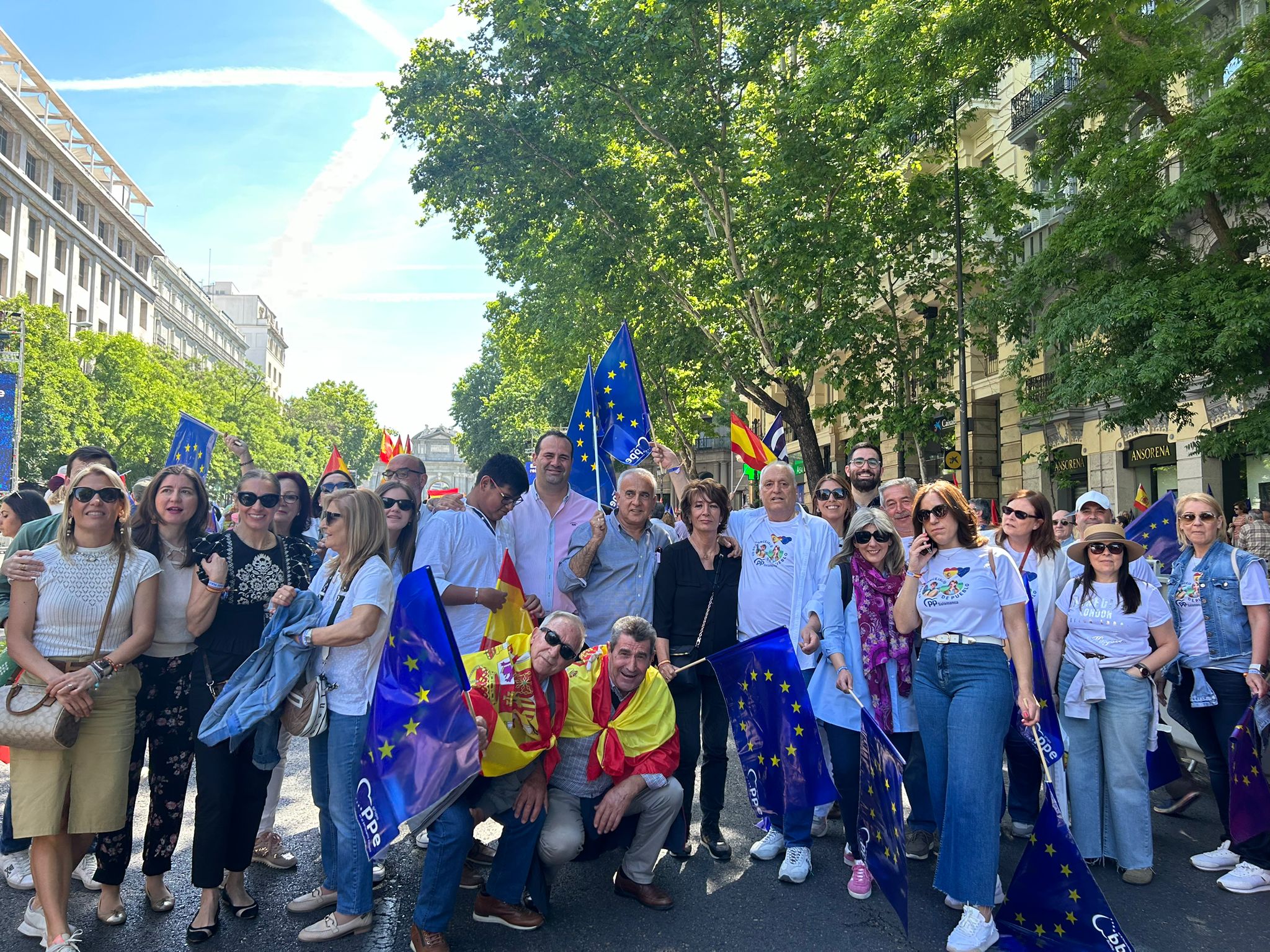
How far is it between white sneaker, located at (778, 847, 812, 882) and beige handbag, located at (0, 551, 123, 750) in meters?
3.25

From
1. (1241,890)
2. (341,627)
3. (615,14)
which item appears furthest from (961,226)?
(341,627)

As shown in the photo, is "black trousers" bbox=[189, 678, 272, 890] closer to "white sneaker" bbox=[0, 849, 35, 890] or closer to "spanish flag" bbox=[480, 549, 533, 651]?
"white sneaker" bbox=[0, 849, 35, 890]

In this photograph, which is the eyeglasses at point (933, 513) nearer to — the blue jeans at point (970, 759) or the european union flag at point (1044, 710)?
the blue jeans at point (970, 759)

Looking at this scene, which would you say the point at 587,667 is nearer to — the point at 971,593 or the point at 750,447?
the point at 971,593

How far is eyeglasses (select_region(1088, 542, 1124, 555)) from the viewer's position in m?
5.06


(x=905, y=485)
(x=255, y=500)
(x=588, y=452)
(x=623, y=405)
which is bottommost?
(x=255, y=500)

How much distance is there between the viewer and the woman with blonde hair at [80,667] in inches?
151

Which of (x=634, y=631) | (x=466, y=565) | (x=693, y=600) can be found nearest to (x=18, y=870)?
(x=466, y=565)

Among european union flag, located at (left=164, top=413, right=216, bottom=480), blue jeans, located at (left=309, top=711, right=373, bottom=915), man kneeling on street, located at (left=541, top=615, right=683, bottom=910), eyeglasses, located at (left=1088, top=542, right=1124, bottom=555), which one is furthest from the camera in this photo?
european union flag, located at (left=164, top=413, right=216, bottom=480)

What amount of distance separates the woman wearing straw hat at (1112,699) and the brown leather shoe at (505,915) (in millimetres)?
2798

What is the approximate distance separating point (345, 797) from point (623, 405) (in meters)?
3.93

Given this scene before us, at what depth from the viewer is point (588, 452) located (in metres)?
7.11

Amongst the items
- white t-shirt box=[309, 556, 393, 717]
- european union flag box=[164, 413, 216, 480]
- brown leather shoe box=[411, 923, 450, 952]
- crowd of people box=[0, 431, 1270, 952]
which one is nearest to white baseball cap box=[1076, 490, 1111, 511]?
crowd of people box=[0, 431, 1270, 952]

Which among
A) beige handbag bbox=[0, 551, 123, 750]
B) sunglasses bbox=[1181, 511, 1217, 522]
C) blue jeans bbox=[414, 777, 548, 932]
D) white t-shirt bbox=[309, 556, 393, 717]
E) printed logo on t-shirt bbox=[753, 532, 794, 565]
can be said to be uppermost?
sunglasses bbox=[1181, 511, 1217, 522]
